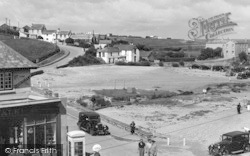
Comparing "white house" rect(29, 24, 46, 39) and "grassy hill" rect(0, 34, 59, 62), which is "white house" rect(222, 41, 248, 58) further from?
"white house" rect(29, 24, 46, 39)

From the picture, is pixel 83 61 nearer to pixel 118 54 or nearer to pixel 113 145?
pixel 118 54

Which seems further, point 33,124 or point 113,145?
point 113,145

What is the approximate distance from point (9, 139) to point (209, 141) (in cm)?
1495

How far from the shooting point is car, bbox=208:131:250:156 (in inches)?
883

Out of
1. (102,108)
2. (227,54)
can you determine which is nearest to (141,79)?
(102,108)

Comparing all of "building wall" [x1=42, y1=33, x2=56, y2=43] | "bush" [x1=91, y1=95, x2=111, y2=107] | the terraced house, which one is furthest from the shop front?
"building wall" [x1=42, y1=33, x2=56, y2=43]

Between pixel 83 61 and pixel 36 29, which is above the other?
pixel 36 29

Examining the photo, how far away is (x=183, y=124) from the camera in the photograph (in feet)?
108

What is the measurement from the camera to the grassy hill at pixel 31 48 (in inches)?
3469

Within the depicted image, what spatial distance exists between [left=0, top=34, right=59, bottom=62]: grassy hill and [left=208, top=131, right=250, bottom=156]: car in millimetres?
66228

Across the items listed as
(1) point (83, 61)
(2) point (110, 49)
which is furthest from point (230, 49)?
(1) point (83, 61)

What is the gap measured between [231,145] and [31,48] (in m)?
77.4

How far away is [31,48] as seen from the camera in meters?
93.9

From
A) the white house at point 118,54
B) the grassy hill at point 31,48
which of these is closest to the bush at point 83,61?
the white house at point 118,54
